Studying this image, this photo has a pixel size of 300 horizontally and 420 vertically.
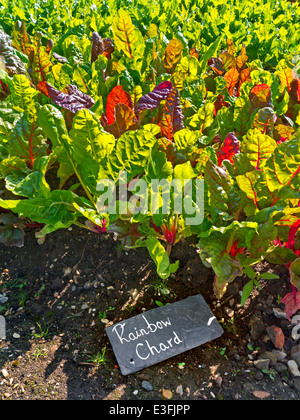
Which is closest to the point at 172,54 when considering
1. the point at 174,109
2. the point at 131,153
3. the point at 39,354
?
the point at 174,109

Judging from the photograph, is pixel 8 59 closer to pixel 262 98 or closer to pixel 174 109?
pixel 174 109

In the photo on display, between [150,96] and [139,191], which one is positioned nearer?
[139,191]

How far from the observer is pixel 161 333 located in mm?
1456

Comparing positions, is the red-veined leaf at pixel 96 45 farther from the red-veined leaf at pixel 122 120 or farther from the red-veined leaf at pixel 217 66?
the red-veined leaf at pixel 122 120

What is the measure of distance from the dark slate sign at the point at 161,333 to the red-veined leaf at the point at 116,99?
3.03 ft

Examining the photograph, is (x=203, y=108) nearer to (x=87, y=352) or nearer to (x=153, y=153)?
(x=153, y=153)

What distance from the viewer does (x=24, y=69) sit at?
82.0 inches

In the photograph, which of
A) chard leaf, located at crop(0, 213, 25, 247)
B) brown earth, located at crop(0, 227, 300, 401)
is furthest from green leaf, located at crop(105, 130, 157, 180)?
chard leaf, located at crop(0, 213, 25, 247)

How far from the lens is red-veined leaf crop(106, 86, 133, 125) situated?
5.31ft

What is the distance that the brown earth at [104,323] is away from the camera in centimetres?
132

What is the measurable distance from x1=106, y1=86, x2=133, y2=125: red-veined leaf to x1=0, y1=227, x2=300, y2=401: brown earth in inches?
23.9

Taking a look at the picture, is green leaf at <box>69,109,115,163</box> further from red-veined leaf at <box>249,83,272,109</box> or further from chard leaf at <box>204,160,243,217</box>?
red-veined leaf at <box>249,83,272,109</box>

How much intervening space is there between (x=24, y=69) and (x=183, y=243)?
1376 millimetres

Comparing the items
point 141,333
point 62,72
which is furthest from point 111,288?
point 62,72
